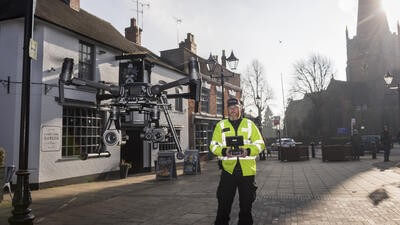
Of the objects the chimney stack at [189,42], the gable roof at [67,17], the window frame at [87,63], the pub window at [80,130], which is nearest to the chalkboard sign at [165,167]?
the pub window at [80,130]

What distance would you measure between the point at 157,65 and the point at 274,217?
15.3 metres

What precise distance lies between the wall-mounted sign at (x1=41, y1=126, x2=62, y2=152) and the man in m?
9.73

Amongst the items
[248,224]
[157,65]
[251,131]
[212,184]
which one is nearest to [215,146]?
[251,131]

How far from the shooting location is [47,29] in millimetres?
13656

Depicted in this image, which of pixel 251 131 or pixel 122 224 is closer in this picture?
pixel 251 131

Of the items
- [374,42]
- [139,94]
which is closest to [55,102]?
[139,94]

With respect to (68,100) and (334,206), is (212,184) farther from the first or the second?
(68,100)

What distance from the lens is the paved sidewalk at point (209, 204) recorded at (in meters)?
7.06

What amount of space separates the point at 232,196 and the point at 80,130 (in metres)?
11.3

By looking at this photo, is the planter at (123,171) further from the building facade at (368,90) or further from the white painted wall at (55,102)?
the building facade at (368,90)

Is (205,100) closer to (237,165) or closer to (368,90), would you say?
(237,165)

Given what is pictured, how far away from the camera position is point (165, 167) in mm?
14883

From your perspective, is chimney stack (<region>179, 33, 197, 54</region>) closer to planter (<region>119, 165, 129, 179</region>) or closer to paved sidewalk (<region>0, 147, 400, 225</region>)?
planter (<region>119, 165, 129, 179</region>)

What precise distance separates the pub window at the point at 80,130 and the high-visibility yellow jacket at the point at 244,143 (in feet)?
33.3
